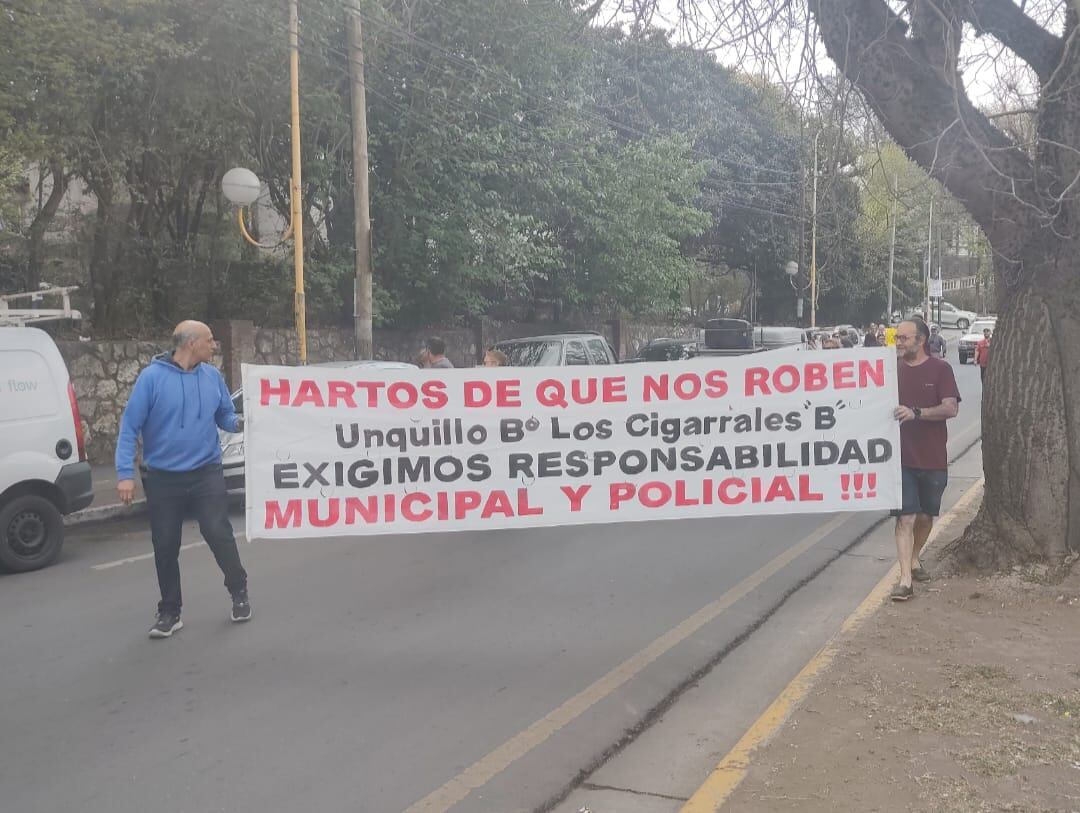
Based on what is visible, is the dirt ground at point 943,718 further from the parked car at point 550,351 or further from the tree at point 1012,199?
the parked car at point 550,351

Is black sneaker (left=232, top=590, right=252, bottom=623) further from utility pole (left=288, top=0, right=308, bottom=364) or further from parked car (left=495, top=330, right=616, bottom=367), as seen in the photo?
utility pole (left=288, top=0, right=308, bottom=364)

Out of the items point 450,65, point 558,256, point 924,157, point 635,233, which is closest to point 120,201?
point 450,65

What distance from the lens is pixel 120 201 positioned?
687 inches

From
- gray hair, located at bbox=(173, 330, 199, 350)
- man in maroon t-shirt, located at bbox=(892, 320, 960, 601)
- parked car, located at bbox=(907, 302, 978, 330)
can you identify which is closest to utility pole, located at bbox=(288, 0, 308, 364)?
gray hair, located at bbox=(173, 330, 199, 350)

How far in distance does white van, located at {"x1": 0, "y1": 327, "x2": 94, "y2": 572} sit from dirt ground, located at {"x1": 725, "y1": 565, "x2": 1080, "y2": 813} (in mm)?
6378

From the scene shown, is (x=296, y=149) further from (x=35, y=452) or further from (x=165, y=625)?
(x=165, y=625)

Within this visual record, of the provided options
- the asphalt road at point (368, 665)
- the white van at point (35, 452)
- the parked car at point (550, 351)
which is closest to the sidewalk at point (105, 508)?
the white van at point (35, 452)

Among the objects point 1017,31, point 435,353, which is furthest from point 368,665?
point 1017,31

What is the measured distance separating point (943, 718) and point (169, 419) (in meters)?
4.41

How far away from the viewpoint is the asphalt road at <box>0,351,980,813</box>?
3.99 meters

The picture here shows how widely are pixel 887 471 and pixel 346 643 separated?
3.55 metres

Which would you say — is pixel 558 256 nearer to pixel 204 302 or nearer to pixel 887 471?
pixel 204 302

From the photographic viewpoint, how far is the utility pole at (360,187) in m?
14.4

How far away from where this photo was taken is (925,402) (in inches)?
242
